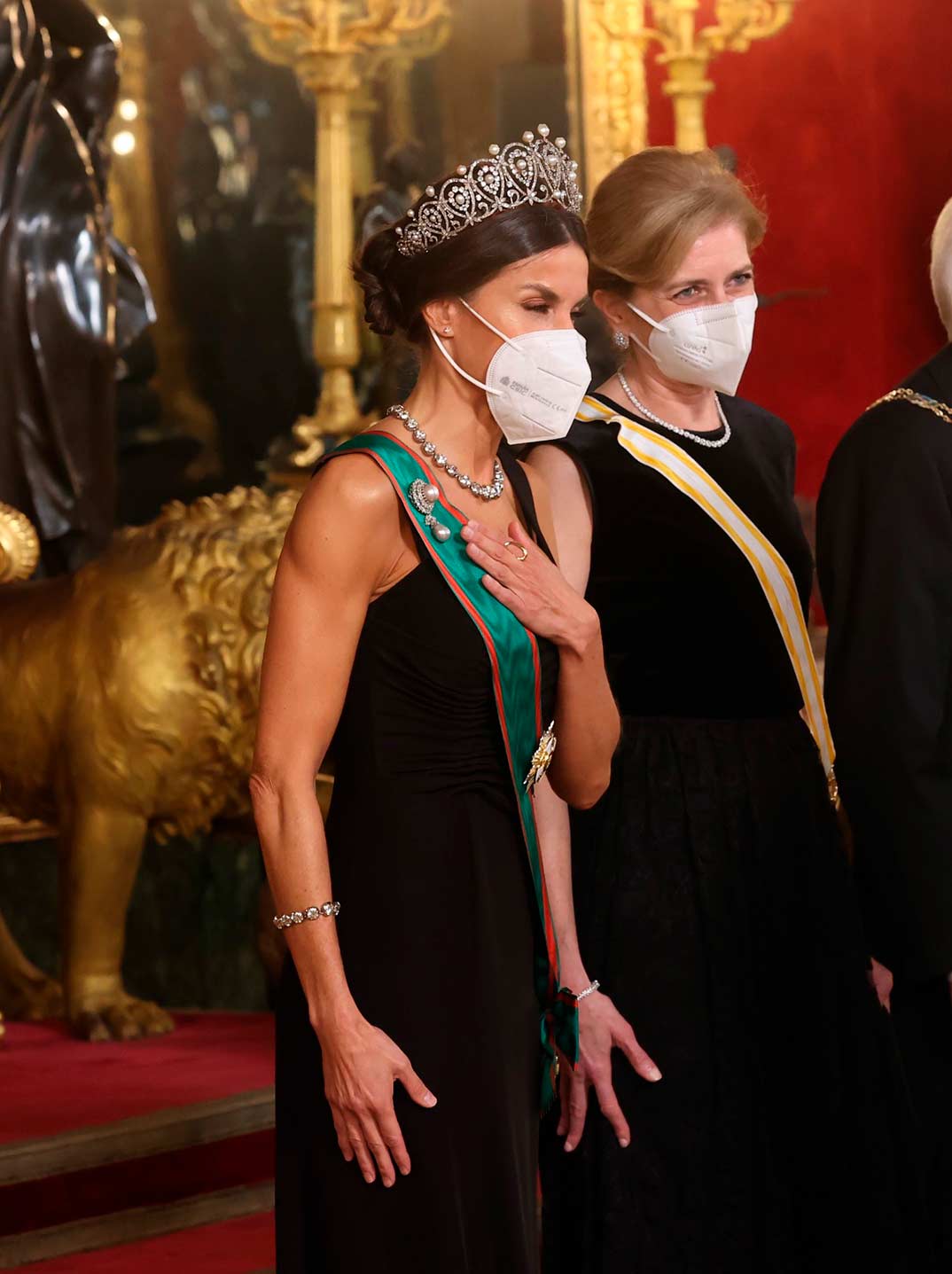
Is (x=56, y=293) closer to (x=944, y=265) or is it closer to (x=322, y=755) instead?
(x=944, y=265)

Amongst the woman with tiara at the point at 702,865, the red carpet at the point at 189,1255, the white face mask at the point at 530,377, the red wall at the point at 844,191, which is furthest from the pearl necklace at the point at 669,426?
the red wall at the point at 844,191

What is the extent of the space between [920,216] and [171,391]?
274 centimetres

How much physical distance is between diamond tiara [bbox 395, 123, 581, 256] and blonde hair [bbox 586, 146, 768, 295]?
0.39 m

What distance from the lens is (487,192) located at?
1.94m

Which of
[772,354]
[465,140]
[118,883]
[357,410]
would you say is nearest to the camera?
[118,883]

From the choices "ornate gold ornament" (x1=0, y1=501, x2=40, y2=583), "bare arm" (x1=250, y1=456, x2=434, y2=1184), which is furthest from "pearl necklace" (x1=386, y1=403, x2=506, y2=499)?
"ornate gold ornament" (x1=0, y1=501, x2=40, y2=583)

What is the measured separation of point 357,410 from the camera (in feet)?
18.5

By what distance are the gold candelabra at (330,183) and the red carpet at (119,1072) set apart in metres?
1.94

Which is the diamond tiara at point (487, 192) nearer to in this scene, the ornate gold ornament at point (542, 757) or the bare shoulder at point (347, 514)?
the bare shoulder at point (347, 514)

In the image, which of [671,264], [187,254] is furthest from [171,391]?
[671,264]

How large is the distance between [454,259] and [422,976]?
729 mm

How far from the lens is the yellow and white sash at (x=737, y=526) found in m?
2.39

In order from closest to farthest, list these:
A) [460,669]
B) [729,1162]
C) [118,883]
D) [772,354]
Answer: [460,669]
[729,1162]
[118,883]
[772,354]

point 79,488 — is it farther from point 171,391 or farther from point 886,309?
point 886,309
